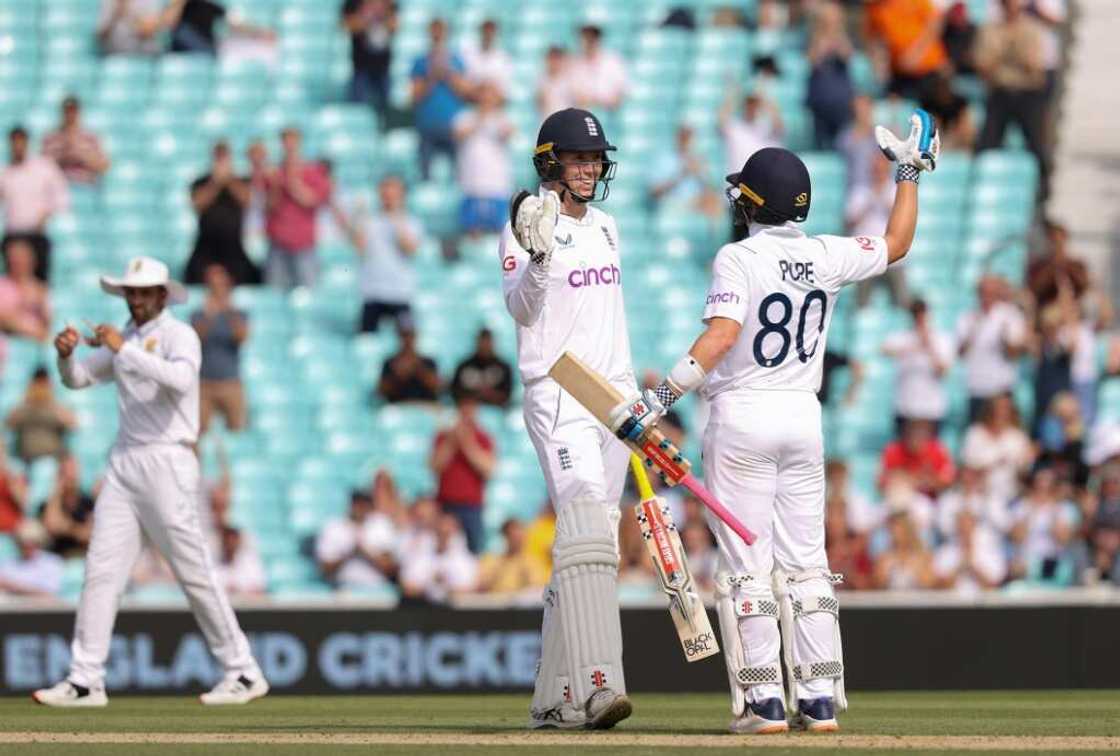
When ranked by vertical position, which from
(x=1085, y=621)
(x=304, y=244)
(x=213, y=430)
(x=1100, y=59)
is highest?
(x=1100, y=59)

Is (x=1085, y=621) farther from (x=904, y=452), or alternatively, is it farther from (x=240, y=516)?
(x=240, y=516)

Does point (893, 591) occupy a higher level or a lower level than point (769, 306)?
lower

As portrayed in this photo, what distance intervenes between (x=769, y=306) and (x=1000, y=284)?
8309 mm

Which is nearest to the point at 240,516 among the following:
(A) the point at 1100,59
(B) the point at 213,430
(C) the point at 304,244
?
(B) the point at 213,430

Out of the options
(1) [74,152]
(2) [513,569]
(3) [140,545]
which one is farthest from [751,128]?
(3) [140,545]

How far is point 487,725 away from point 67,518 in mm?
7170

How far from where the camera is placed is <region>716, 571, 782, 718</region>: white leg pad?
812 cm

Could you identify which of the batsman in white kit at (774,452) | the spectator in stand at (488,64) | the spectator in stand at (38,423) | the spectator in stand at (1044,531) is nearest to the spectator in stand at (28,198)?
the spectator in stand at (38,423)

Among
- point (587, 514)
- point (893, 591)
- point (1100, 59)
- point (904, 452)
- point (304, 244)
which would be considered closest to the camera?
point (587, 514)

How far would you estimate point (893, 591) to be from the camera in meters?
14.4

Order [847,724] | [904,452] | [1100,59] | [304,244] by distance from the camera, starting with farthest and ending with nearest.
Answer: [1100,59] < [304,244] < [904,452] < [847,724]

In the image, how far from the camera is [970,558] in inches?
586

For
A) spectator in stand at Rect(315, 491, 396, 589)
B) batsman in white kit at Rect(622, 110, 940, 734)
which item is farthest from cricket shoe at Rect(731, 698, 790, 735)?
spectator in stand at Rect(315, 491, 396, 589)

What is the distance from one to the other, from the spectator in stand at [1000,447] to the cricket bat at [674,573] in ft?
24.1
